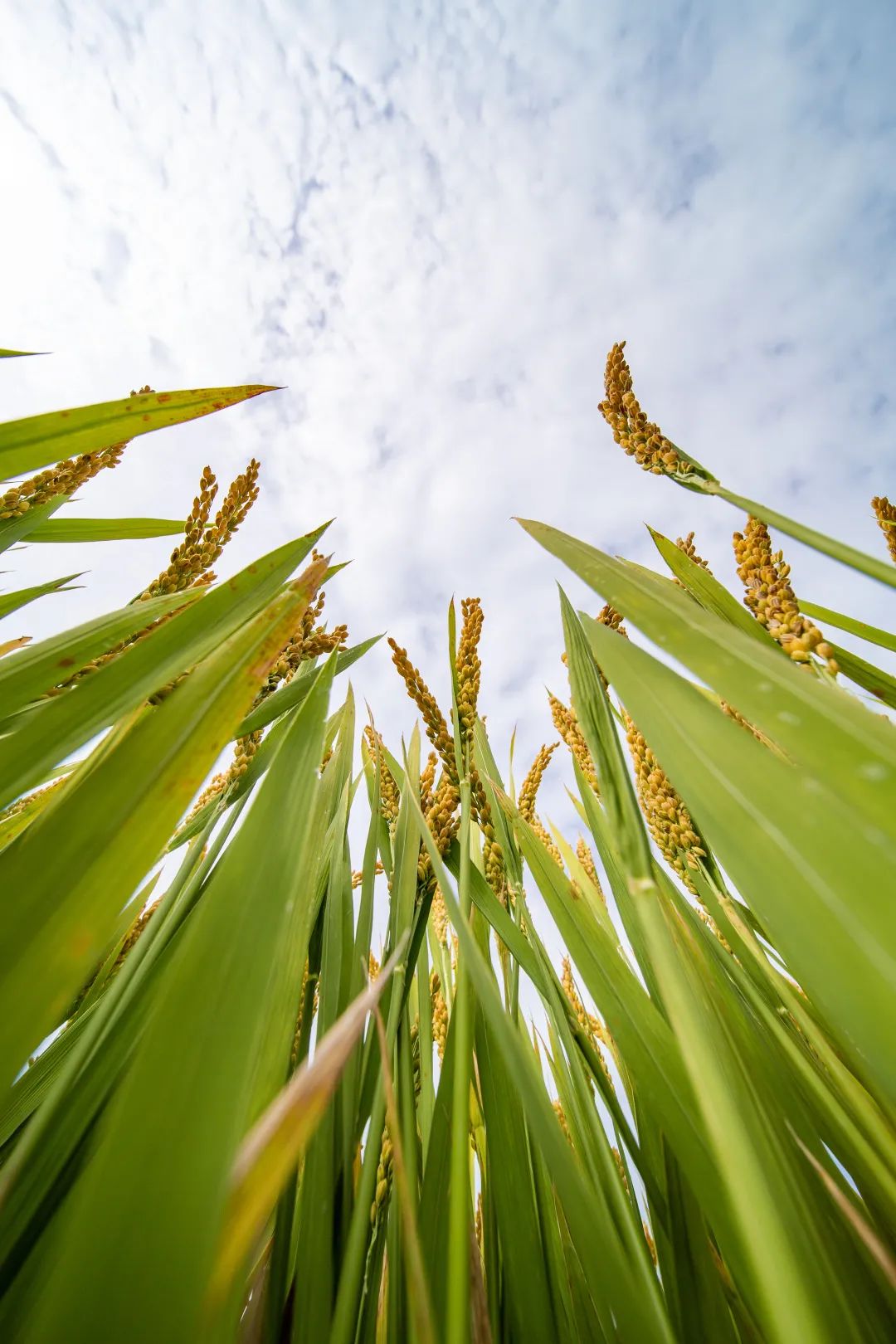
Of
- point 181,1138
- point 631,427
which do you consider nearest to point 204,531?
point 631,427

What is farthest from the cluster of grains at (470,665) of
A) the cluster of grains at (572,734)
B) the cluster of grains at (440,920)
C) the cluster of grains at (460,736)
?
the cluster of grains at (440,920)

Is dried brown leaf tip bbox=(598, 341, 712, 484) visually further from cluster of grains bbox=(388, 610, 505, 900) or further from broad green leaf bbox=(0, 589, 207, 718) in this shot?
broad green leaf bbox=(0, 589, 207, 718)

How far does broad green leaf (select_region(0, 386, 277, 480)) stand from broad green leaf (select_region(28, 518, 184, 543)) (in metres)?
0.53

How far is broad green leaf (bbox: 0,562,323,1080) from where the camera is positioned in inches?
12.2

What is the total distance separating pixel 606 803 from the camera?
0.47 meters

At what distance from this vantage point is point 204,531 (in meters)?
1.11

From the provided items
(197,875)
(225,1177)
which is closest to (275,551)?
(197,875)

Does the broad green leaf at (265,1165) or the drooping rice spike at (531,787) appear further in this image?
the drooping rice spike at (531,787)

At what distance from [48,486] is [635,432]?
113 centimetres

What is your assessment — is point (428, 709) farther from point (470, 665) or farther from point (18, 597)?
point (18, 597)

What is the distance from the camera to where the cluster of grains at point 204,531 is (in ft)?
3.33

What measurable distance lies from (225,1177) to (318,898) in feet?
1.70

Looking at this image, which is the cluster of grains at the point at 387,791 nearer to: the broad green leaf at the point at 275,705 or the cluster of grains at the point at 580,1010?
the broad green leaf at the point at 275,705

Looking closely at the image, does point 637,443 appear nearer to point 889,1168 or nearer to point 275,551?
point 275,551
